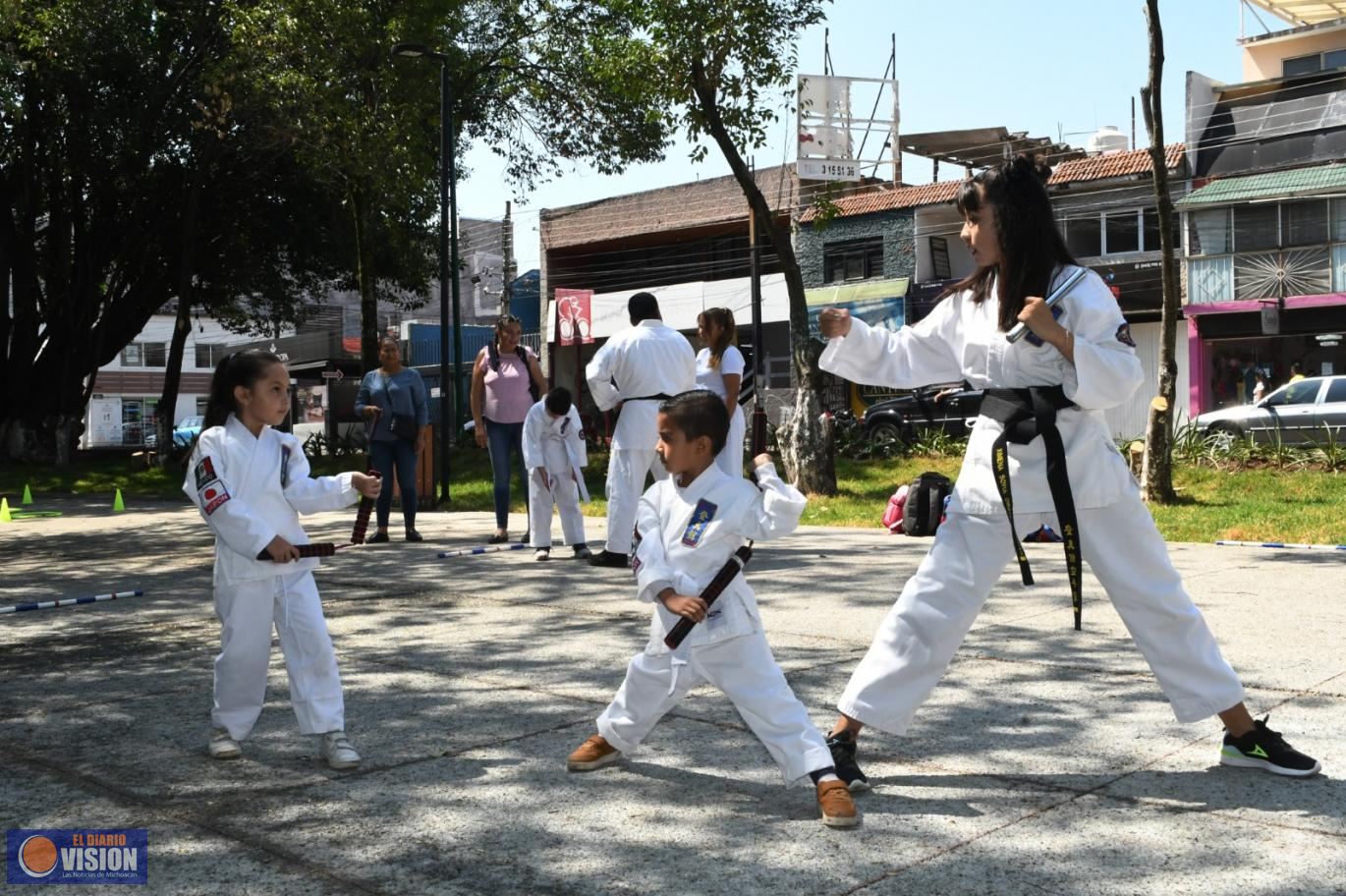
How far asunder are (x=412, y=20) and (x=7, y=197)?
1205cm

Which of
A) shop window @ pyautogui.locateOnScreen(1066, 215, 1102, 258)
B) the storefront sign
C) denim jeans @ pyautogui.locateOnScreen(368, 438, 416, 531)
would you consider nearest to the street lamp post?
denim jeans @ pyautogui.locateOnScreen(368, 438, 416, 531)

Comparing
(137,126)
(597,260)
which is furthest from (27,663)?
(597,260)

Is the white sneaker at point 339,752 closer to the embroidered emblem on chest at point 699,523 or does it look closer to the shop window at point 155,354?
the embroidered emblem on chest at point 699,523

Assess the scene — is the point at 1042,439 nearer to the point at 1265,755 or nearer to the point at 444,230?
the point at 1265,755

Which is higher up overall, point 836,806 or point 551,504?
point 551,504

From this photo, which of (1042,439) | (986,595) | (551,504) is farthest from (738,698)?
(551,504)

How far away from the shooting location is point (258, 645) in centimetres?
427

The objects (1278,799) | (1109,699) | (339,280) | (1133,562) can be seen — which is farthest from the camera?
(339,280)

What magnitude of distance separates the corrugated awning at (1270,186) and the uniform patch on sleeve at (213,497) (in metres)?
26.8

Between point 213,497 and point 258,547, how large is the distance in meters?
0.24

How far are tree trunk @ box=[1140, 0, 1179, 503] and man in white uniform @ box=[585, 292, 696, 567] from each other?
613 cm

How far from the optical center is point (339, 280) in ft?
107

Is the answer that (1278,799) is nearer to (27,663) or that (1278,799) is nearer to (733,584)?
(733,584)

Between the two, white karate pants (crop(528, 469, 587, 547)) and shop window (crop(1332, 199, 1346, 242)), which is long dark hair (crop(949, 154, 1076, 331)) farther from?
shop window (crop(1332, 199, 1346, 242))
